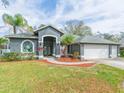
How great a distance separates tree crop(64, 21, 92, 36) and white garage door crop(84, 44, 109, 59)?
919 inches

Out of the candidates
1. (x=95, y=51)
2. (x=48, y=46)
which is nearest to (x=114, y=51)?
(x=95, y=51)

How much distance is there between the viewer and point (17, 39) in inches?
816

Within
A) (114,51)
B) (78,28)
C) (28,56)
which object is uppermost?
(78,28)

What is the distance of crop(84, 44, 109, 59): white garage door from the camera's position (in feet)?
77.2

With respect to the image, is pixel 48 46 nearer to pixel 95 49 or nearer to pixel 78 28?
pixel 95 49

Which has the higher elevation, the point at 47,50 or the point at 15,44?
the point at 15,44

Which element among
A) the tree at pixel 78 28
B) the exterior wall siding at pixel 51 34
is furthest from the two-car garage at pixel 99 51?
the tree at pixel 78 28

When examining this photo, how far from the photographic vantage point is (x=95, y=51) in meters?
24.6

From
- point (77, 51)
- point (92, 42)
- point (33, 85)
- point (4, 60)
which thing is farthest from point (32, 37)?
point (33, 85)

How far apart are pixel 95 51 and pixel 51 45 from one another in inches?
325

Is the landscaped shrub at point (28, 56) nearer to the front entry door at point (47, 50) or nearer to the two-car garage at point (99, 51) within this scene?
the front entry door at point (47, 50)

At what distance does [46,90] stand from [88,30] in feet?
144

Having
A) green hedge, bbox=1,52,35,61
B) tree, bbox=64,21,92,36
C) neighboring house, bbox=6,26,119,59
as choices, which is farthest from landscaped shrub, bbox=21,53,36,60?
tree, bbox=64,21,92,36

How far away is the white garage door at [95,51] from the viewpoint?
23.5 m
